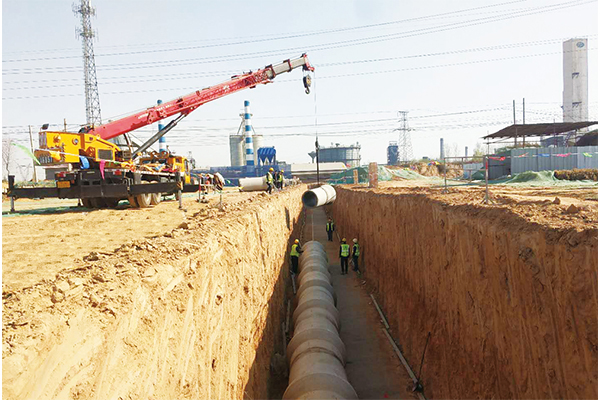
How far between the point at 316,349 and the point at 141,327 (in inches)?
190

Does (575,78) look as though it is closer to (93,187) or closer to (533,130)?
(533,130)

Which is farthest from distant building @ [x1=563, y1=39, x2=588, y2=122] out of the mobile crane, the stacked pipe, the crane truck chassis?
the crane truck chassis

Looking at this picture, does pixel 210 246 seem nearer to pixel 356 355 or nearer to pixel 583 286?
pixel 583 286

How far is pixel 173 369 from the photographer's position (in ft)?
11.5

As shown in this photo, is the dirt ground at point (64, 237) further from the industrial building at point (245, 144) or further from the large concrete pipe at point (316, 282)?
the industrial building at point (245, 144)

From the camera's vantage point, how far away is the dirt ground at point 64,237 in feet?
18.2

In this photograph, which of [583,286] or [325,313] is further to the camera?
[325,313]

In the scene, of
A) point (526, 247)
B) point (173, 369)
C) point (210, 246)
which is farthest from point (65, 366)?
point (526, 247)

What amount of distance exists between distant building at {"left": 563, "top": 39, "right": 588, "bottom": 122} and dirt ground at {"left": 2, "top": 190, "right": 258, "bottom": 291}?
82.8m

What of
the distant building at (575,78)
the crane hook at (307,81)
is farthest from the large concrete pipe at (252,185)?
the distant building at (575,78)

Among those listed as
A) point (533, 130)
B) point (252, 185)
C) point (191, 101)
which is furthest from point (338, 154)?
point (191, 101)

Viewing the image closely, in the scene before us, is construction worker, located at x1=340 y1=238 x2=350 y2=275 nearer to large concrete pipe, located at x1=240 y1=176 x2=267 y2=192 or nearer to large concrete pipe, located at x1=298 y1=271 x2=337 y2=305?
large concrete pipe, located at x1=298 y1=271 x2=337 y2=305

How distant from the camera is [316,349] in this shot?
7.43m

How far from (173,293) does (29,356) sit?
5.30 ft
